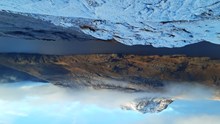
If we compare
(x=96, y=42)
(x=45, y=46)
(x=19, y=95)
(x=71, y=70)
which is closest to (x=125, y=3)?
(x=96, y=42)

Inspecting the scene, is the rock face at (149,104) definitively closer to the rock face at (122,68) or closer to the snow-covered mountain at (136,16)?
the rock face at (122,68)

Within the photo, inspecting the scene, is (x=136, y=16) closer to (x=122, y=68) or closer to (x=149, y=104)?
(x=122, y=68)

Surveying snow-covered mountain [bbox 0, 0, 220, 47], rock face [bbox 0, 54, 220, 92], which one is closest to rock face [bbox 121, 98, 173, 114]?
rock face [bbox 0, 54, 220, 92]

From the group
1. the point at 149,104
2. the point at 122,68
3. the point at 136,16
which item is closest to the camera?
the point at 136,16

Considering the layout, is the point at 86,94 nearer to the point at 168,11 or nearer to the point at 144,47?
the point at 144,47

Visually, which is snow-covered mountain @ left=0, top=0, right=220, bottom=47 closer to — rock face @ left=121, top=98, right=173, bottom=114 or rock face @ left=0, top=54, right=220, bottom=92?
rock face @ left=0, top=54, right=220, bottom=92

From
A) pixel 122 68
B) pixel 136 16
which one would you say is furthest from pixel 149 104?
pixel 136 16

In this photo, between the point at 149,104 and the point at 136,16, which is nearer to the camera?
the point at 136,16
